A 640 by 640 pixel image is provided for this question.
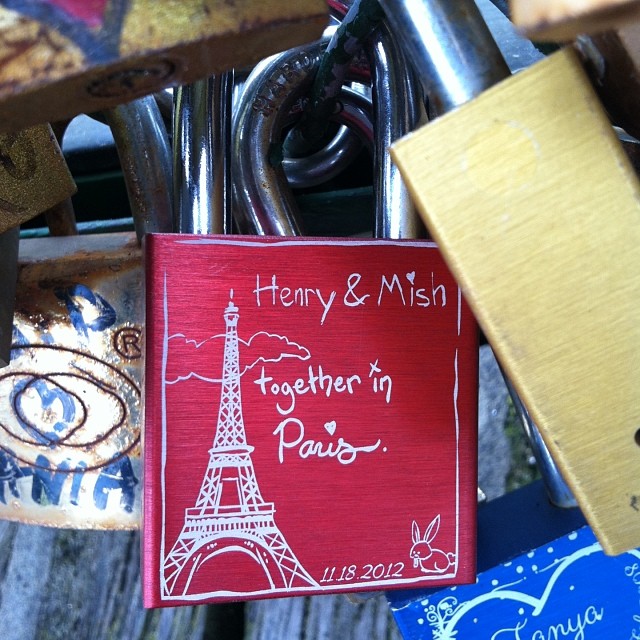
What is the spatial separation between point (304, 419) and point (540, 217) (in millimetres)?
251

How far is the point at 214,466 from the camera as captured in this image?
0.46m

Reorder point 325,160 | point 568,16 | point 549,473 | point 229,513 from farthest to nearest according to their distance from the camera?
1. point 325,160
2. point 549,473
3. point 229,513
4. point 568,16

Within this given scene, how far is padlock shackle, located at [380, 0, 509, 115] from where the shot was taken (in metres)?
0.27

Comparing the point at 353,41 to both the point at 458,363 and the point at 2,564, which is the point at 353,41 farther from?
the point at 2,564

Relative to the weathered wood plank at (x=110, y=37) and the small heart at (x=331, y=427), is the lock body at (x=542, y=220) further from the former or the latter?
the small heart at (x=331, y=427)

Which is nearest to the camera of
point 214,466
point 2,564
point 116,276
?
point 214,466

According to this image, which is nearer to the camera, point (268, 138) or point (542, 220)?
point (542, 220)

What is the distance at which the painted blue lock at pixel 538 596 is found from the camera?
1.73 feet

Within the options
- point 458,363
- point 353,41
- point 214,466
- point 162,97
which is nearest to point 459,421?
point 458,363

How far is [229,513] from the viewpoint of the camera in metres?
0.46

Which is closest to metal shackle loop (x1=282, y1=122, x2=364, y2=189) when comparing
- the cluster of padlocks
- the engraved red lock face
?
the cluster of padlocks

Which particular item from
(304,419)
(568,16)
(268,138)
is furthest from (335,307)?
(568,16)

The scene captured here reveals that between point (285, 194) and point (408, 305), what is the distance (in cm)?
17

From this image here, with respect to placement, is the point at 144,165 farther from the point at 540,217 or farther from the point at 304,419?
the point at 540,217
